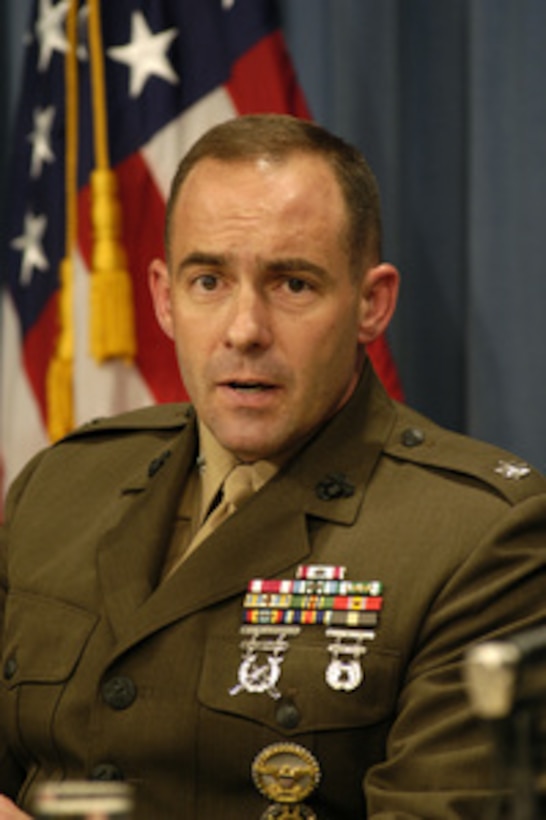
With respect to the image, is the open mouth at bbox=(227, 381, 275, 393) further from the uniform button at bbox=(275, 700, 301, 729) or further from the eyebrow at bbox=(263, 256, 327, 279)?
the uniform button at bbox=(275, 700, 301, 729)

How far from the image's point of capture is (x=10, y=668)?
1837mm

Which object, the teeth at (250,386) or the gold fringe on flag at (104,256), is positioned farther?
the gold fringe on flag at (104,256)

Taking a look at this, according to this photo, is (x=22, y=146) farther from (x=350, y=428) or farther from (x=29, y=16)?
(x=350, y=428)

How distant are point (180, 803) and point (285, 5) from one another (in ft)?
5.01

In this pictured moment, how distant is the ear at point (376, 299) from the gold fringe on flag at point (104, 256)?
Answer: 785mm

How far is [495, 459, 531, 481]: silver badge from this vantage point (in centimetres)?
168

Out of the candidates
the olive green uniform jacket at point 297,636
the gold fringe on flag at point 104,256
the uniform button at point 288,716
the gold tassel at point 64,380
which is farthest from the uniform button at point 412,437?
the gold tassel at point 64,380

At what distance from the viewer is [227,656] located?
1.65 meters

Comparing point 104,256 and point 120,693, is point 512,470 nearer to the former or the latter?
point 120,693

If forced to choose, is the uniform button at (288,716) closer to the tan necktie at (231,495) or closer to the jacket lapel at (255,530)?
the jacket lapel at (255,530)

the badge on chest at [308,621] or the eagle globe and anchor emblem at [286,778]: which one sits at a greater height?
the badge on chest at [308,621]

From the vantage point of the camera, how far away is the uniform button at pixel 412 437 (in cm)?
179

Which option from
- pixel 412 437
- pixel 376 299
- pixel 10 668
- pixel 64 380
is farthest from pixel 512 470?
pixel 64 380

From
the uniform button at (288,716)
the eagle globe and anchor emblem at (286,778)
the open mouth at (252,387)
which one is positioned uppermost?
the open mouth at (252,387)
